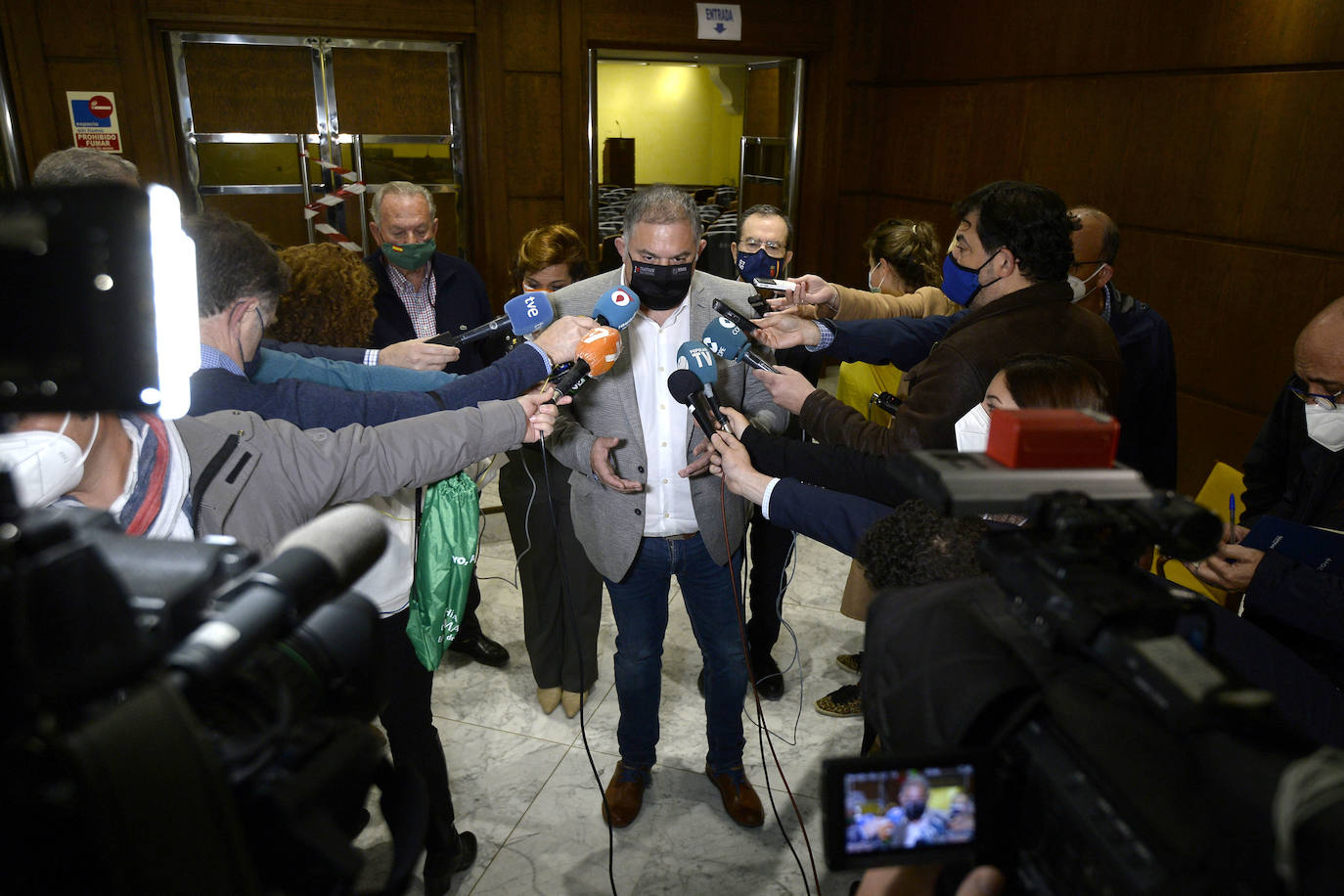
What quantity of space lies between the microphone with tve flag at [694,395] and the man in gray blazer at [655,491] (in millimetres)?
187

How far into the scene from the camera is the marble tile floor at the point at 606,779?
2.11 meters

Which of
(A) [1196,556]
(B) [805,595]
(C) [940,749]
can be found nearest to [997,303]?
(A) [1196,556]

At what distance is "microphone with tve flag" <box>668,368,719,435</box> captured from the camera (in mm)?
1848

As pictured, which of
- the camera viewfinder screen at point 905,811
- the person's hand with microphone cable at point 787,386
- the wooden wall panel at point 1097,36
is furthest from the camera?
the wooden wall panel at point 1097,36

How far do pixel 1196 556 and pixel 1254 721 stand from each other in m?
0.24

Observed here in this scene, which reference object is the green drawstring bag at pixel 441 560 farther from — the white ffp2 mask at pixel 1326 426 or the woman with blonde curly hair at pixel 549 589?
the white ffp2 mask at pixel 1326 426

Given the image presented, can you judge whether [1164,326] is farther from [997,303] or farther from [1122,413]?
[997,303]

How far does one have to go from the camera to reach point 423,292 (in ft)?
10.6

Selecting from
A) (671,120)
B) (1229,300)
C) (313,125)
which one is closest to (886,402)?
(1229,300)

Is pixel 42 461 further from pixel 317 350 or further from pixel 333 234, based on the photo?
pixel 333 234

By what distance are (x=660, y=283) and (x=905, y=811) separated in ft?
4.73

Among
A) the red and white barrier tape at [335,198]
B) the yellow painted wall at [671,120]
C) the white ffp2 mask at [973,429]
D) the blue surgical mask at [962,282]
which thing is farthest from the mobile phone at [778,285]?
the yellow painted wall at [671,120]

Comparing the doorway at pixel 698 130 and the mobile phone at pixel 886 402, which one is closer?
the mobile phone at pixel 886 402

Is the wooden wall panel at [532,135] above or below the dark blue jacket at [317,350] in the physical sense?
above
